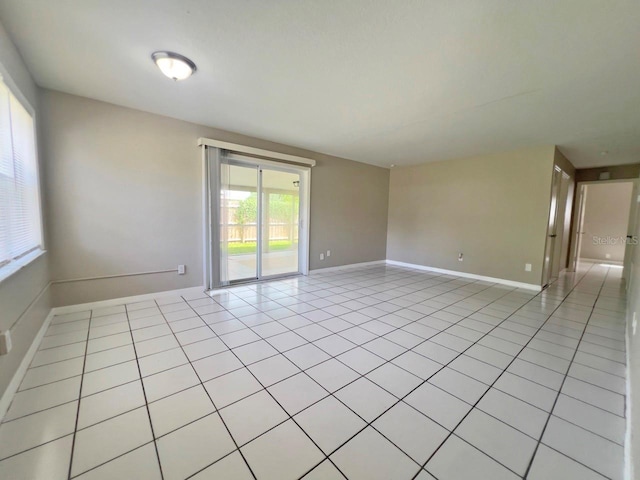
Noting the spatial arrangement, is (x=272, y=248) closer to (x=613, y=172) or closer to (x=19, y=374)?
(x=19, y=374)

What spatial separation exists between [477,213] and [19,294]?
20.8 ft

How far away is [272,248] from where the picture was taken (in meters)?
4.97

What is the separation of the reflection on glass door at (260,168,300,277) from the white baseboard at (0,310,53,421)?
2848 millimetres

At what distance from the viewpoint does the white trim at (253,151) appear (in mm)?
3667

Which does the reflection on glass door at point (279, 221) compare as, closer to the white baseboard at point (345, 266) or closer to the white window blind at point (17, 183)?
the white baseboard at point (345, 266)

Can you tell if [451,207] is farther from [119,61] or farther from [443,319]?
[119,61]

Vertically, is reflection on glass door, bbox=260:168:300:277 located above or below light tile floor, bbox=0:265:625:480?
above

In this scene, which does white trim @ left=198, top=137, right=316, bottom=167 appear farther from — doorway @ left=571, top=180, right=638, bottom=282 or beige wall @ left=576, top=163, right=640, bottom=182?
doorway @ left=571, top=180, right=638, bottom=282

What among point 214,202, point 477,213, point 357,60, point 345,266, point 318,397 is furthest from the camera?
point 345,266

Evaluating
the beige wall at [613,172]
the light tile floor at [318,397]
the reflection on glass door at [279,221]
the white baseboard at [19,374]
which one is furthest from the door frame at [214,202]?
the beige wall at [613,172]

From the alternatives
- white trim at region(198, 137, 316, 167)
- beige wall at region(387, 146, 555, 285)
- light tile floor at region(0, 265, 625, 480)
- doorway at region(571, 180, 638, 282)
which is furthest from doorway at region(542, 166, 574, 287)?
white trim at region(198, 137, 316, 167)

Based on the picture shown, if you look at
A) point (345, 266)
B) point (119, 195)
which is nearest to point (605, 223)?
point (345, 266)

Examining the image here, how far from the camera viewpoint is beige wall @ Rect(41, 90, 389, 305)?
2.86 metres

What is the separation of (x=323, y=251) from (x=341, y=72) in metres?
3.61
